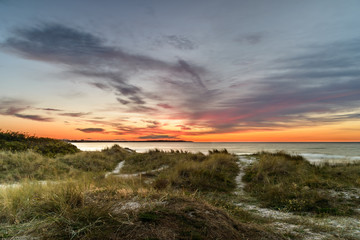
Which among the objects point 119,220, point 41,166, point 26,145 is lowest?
point 41,166

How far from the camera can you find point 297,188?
9.22 metres

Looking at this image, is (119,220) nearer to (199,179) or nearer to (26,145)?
(199,179)

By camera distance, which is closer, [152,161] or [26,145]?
[152,161]

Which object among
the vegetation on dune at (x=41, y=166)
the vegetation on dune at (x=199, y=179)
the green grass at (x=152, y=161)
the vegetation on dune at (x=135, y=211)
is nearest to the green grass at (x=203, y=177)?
the vegetation on dune at (x=199, y=179)

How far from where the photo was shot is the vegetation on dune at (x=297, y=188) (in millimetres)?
7520

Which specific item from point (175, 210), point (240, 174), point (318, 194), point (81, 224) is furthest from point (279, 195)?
point (81, 224)

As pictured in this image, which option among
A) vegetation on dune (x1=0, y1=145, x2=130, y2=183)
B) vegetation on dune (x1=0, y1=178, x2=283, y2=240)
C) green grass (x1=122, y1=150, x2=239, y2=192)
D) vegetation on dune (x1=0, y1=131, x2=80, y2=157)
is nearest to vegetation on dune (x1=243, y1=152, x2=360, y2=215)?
green grass (x1=122, y1=150, x2=239, y2=192)

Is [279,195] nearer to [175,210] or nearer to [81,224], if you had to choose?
[175,210]

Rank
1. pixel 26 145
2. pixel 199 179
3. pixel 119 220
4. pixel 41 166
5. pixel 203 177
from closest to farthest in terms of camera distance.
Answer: pixel 119 220
pixel 199 179
pixel 203 177
pixel 41 166
pixel 26 145

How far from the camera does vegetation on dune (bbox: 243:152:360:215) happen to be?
7520 millimetres

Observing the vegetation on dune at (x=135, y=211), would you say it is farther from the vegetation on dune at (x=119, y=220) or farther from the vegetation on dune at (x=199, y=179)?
the vegetation on dune at (x=199, y=179)

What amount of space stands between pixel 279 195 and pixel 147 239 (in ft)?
23.3

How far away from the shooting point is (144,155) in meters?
22.4

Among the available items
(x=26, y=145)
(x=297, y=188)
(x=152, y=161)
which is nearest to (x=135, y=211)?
(x=297, y=188)
